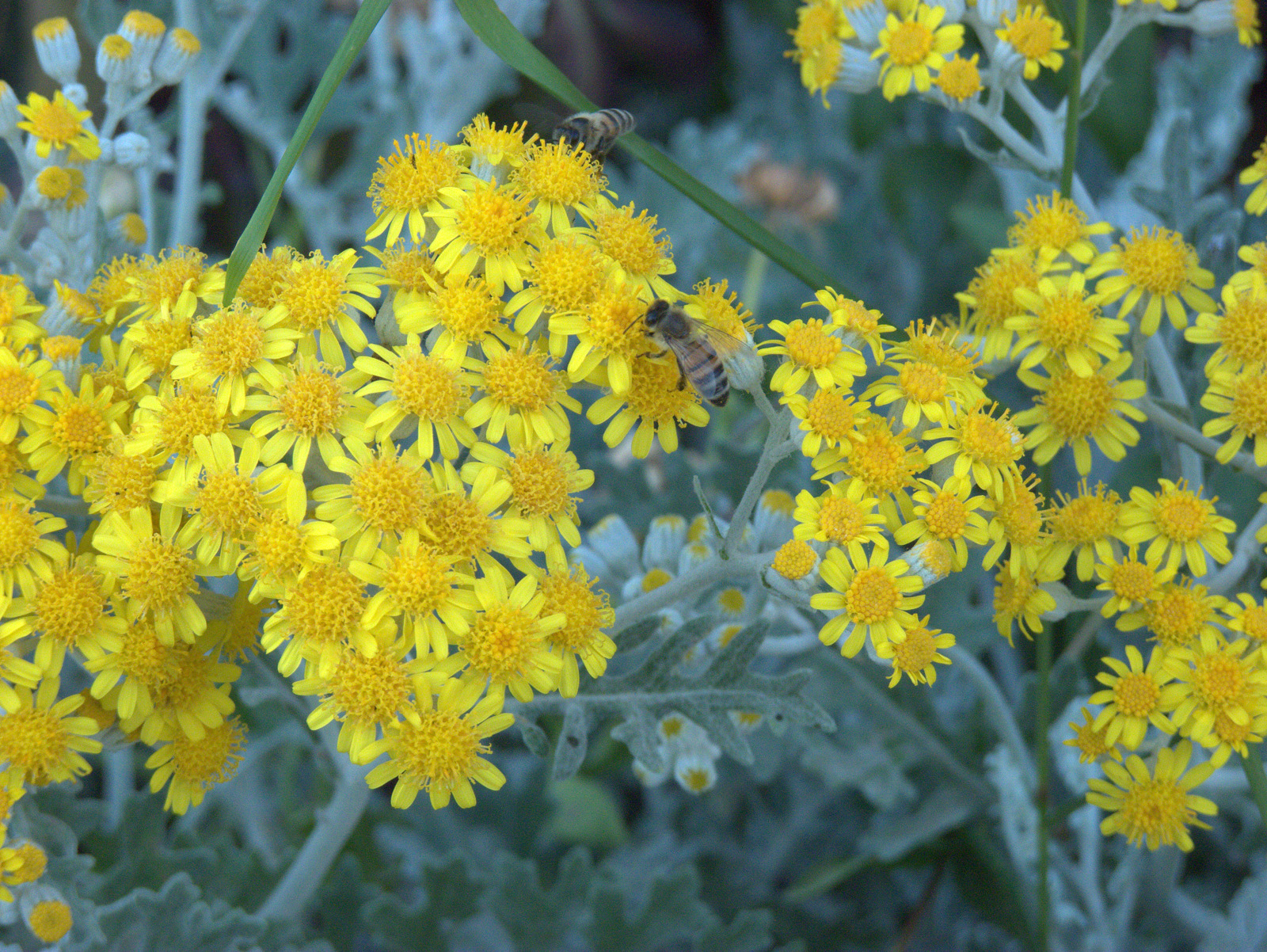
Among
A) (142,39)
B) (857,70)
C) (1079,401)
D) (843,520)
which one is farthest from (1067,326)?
(142,39)

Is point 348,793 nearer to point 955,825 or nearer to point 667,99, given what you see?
point 955,825

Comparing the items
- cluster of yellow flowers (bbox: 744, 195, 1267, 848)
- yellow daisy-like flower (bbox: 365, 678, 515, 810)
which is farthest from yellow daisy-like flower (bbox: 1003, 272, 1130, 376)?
yellow daisy-like flower (bbox: 365, 678, 515, 810)

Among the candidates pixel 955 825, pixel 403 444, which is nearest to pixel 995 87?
pixel 403 444

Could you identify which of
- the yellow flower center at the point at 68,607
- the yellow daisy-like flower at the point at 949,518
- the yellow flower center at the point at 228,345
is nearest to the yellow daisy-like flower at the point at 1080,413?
the yellow daisy-like flower at the point at 949,518

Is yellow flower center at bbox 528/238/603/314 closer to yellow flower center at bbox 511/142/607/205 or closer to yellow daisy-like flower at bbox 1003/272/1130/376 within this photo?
yellow flower center at bbox 511/142/607/205

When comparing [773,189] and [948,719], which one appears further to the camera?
[773,189]

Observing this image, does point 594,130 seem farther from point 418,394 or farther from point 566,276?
point 418,394
